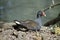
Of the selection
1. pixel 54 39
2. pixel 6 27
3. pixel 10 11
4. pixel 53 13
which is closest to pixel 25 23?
pixel 6 27

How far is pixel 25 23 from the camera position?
6.07 meters

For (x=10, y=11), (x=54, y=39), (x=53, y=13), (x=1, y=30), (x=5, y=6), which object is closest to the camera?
(x=54, y=39)

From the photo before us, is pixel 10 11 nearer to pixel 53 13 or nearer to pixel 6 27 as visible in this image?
pixel 53 13

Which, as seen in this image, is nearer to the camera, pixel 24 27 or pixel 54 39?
pixel 54 39

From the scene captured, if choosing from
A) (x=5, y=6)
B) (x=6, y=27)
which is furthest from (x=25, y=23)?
(x=5, y=6)

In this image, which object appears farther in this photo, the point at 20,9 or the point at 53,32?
the point at 20,9

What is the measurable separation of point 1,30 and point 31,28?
767mm

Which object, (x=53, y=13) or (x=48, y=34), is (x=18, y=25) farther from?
(x=53, y=13)

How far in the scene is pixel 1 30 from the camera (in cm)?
595

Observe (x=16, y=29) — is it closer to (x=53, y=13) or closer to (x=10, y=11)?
(x=53, y=13)

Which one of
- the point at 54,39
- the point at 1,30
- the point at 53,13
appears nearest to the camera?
the point at 54,39

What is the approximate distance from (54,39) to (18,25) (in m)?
1.00

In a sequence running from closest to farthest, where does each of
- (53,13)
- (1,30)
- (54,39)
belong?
(54,39), (1,30), (53,13)

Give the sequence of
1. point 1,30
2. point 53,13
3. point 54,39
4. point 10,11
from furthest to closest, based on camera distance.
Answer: point 10,11, point 53,13, point 1,30, point 54,39
